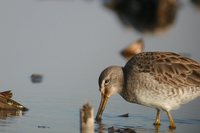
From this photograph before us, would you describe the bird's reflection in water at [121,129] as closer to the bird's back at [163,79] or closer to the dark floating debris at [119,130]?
the dark floating debris at [119,130]

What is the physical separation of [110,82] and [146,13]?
32.3 feet

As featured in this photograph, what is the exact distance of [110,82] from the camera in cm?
1276

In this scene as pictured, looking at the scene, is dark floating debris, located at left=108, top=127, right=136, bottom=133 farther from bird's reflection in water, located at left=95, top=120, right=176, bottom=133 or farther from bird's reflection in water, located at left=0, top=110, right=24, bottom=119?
bird's reflection in water, located at left=0, top=110, right=24, bottom=119

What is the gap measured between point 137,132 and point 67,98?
2573 millimetres

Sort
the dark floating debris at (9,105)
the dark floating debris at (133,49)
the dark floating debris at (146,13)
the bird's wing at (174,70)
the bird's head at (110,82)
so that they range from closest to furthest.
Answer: the bird's wing at (174,70) < the dark floating debris at (9,105) < the bird's head at (110,82) < the dark floating debris at (133,49) < the dark floating debris at (146,13)

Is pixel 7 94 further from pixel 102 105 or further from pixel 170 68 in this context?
pixel 170 68

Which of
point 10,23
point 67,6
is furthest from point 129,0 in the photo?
point 10,23

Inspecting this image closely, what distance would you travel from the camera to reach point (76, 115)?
12.4 metres

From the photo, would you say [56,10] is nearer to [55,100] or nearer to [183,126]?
[55,100]

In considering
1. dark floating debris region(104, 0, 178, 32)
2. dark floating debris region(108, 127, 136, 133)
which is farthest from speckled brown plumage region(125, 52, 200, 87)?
dark floating debris region(104, 0, 178, 32)

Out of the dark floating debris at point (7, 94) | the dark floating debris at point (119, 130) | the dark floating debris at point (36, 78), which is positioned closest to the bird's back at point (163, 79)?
the dark floating debris at point (119, 130)

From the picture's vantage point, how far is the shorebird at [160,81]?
1223 centimetres

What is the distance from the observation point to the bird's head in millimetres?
12711

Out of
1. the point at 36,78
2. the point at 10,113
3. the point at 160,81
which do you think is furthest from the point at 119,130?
the point at 36,78
